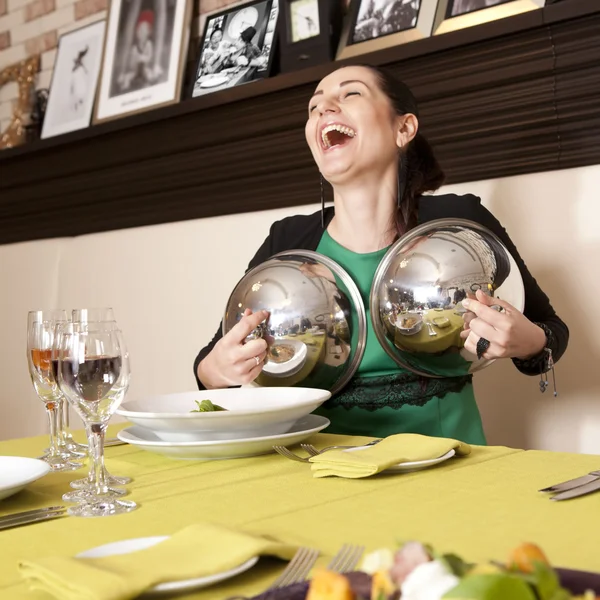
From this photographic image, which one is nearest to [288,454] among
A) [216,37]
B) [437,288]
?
[437,288]

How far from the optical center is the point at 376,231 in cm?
159

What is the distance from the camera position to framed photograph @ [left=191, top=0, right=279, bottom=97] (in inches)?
90.4

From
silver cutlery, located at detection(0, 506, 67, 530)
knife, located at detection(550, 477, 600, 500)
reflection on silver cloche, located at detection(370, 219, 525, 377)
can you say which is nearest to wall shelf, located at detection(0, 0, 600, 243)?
reflection on silver cloche, located at detection(370, 219, 525, 377)

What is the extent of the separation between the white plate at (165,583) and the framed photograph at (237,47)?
72.8 inches

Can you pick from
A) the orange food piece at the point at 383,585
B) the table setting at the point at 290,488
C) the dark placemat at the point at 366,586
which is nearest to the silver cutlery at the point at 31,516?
the table setting at the point at 290,488

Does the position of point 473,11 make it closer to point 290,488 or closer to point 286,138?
point 286,138

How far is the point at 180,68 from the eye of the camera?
99.9 inches

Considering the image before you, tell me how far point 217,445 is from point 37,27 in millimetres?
2691

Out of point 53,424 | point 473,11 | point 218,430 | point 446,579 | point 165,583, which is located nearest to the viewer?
point 446,579

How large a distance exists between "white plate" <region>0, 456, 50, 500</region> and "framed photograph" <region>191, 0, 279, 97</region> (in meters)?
1.60

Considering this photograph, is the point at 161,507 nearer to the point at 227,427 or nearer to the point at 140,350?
the point at 227,427

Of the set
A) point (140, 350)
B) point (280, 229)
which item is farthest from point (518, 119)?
point (140, 350)

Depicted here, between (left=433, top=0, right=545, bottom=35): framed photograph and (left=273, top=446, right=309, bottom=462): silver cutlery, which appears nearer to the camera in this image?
(left=273, top=446, right=309, bottom=462): silver cutlery

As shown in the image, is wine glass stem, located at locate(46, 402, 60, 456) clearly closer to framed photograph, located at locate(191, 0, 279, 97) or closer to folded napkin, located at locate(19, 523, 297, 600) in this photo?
folded napkin, located at locate(19, 523, 297, 600)
